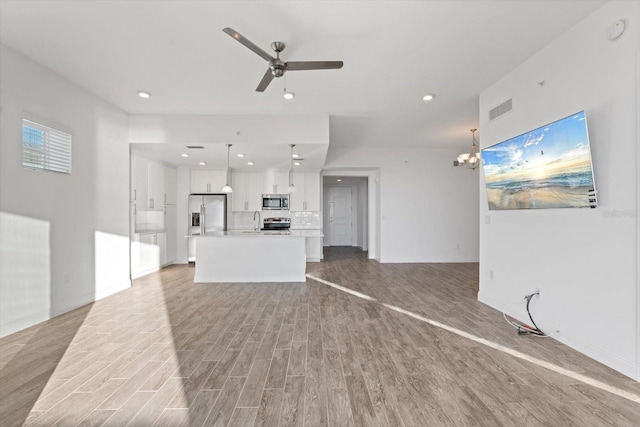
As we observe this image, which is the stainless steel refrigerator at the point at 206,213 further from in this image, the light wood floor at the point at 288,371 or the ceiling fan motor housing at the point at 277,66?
the ceiling fan motor housing at the point at 277,66

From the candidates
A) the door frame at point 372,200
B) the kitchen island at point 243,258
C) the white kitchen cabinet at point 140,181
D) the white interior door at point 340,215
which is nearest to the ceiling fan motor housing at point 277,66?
the kitchen island at point 243,258

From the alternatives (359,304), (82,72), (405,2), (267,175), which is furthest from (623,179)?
(267,175)

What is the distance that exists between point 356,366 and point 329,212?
29.5 ft

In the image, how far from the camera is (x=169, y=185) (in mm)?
7160

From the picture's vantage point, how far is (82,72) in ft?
12.0

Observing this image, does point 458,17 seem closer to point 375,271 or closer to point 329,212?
point 375,271

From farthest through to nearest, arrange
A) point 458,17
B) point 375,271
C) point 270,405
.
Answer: point 375,271 → point 458,17 → point 270,405

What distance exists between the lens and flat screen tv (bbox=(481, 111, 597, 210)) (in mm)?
2590

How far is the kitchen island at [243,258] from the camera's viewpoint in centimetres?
559

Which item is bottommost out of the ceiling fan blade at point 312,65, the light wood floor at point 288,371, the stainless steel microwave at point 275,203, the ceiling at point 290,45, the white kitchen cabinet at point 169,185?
the light wood floor at point 288,371

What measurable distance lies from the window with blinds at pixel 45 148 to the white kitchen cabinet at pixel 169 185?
2.99m

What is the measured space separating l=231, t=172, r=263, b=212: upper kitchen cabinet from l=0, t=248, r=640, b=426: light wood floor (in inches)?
163

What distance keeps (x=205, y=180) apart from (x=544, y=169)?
693 centimetres

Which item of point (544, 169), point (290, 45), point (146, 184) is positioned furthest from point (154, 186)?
point (544, 169)
